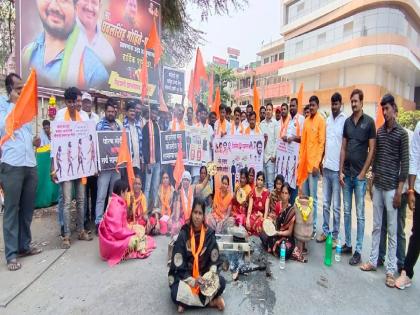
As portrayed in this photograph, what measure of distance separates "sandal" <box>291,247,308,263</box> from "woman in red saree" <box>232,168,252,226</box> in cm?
105

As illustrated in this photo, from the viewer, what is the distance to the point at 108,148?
15.2 ft

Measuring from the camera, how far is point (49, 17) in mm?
5996

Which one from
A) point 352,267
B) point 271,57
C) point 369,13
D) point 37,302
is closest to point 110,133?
point 37,302

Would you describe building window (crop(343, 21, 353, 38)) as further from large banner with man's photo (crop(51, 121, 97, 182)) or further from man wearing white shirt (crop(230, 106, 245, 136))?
large banner with man's photo (crop(51, 121, 97, 182))

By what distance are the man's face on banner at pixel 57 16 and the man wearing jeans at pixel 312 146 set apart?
17.2ft

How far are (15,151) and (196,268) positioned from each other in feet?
8.53

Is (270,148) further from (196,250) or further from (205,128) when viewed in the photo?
(196,250)

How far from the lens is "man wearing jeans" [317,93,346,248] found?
4.30 metres

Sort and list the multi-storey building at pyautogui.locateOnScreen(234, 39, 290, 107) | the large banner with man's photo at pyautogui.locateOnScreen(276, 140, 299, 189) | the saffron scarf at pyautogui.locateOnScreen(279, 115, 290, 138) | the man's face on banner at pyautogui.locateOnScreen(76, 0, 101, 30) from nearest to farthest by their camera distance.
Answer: the large banner with man's photo at pyautogui.locateOnScreen(276, 140, 299, 189) < the saffron scarf at pyautogui.locateOnScreen(279, 115, 290, 138) < the man's face on banner at pyautogui.locateOnScreen(76, 0, 101, 30) < the multi-storey building at pyautogui.locateOnScreen(234, 39, 290, 107)

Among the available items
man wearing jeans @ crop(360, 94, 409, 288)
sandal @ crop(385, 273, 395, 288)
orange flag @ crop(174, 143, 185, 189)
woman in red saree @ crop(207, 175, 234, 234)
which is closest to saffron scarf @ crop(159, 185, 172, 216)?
orange flag @ crop(174, 143, 185, 189)

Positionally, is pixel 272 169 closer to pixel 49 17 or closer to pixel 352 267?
pixel 352 267

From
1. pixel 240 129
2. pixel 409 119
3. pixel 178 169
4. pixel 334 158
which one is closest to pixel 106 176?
pixel 178 169

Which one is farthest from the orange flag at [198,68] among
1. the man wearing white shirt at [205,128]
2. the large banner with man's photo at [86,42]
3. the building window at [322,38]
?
the building window at [322,38]

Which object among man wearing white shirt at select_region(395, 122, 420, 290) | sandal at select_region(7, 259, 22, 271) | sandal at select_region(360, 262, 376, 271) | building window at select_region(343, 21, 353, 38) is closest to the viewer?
Answer: man wearing white shirt at select_region(395, 122, 420, 290)
